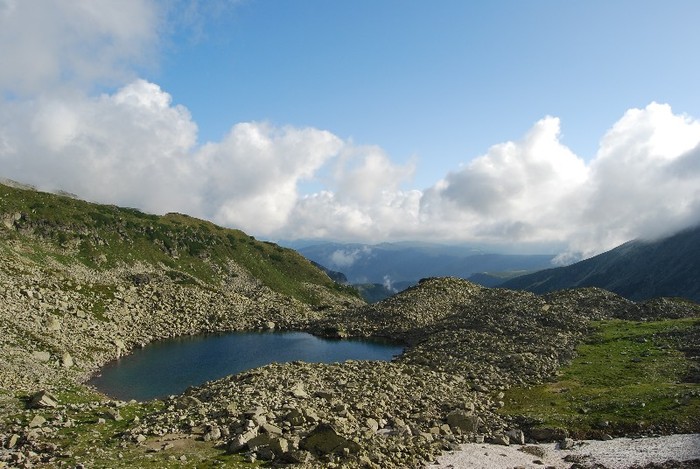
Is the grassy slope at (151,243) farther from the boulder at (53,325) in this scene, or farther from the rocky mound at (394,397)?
the rocky mound at (394,397)

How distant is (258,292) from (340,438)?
113 meters

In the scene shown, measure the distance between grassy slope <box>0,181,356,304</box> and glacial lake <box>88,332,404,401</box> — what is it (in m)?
47.8

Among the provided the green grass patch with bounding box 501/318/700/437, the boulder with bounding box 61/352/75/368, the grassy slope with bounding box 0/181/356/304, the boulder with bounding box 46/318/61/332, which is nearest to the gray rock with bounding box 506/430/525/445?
the green grass patch with bounding box 501/318/700/437

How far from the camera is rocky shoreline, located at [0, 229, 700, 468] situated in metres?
31.6

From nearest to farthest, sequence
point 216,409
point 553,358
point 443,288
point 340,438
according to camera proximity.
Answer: point 340,438 < point 216,409 < point 553,358 < point 443,288

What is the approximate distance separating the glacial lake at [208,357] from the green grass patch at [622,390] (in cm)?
3215

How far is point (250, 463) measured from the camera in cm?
2855

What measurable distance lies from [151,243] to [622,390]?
449 ft

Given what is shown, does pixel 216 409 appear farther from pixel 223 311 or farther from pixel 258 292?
pixel 258 292

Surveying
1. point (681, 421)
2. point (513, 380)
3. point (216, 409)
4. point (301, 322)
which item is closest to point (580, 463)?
point (681, 421)

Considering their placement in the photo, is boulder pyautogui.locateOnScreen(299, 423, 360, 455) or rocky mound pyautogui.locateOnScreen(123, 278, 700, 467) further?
rocky mound pyautogui.locateOnScreen(123, 278, 700, 467)

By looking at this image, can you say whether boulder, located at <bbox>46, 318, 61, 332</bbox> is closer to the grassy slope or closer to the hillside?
the hillside

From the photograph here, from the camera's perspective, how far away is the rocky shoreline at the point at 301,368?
104 feet

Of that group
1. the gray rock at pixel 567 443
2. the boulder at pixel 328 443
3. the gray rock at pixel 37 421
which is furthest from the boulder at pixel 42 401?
the gray rock at pixel 567 443
